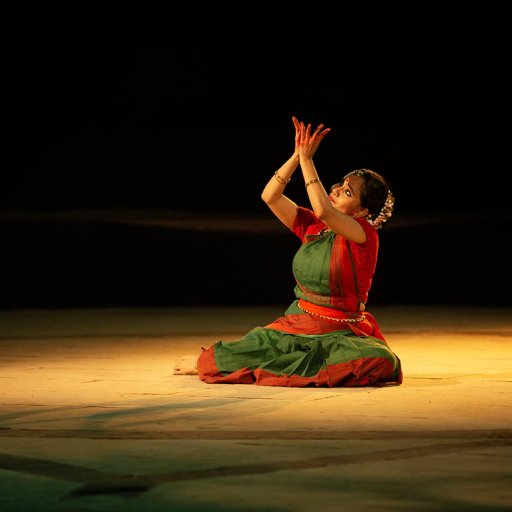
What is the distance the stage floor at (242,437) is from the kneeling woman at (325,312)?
17 centimetres

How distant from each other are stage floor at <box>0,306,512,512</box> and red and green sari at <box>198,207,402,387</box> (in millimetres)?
165

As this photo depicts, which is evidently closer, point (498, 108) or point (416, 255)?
point (416, 255)

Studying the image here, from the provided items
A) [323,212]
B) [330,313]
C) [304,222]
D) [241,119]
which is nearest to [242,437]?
[323,212]

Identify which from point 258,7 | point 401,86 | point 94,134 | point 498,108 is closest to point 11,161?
point 94,134

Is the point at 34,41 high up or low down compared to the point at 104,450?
up

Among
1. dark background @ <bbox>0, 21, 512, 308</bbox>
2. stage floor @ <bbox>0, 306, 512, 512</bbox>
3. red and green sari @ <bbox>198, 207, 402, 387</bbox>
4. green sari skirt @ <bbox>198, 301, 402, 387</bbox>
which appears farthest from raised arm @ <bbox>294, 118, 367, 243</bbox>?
dark background @ <bbox>0, 21, 512, 308</bbox>

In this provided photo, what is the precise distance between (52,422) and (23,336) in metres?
4.96

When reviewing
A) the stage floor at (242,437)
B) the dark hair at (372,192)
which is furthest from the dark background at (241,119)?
the dark hair at (372,192)

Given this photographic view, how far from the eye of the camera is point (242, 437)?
6.63m

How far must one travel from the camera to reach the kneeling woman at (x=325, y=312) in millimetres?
8562

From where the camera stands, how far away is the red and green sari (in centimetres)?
857

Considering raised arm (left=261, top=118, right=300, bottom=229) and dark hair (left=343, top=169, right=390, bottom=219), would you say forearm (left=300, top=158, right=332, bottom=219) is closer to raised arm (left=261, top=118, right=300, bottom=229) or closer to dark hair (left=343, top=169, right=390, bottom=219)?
raised arm (left=261, top=118, right=300, bottom=229)

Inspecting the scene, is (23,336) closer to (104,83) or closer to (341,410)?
(341,410)

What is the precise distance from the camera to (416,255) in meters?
17.2
